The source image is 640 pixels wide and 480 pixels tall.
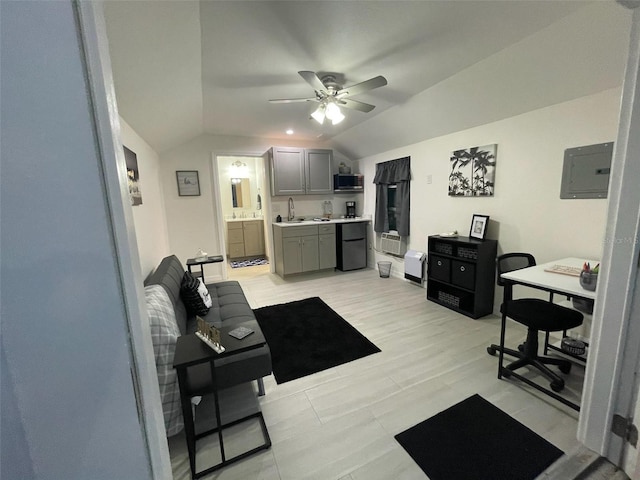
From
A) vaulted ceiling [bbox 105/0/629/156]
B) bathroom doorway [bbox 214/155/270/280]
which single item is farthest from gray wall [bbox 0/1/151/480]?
bathroom doorway [bbox 214/155/270/280]

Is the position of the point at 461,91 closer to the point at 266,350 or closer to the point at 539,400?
the point at 539,400

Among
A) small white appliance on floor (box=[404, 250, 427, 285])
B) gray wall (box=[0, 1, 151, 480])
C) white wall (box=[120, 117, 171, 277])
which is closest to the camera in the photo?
→ gray wall (box=[0, 1, 151, 480])

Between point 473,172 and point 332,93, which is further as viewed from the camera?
point 473,172

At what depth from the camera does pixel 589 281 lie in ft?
5.14

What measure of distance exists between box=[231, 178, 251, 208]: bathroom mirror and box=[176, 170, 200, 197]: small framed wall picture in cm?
A: 196

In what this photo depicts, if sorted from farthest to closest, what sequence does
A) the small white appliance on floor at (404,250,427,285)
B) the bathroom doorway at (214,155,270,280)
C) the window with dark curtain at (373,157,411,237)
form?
the bathroom doorway at (214,155,270,280) < the window with dark curtain at (373,157,411,237) < the small white appliance on floor at (404,250,427,285)

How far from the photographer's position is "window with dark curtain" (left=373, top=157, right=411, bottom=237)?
13.3 feet

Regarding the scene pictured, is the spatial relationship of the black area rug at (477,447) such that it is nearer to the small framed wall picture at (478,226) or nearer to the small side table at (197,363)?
the small side table at (197,363)

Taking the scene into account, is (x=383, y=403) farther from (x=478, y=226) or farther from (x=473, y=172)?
(x=473, y=172)

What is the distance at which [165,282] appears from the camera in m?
2.07

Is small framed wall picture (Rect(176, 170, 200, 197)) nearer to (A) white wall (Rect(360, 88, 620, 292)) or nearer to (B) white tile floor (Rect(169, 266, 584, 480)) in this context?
(B) white tile floor (Rect(169, 266, 584, 480))

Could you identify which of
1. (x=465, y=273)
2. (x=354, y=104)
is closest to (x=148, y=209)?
(x=354, y=104)

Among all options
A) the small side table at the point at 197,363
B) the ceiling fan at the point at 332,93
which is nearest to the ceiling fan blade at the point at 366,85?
the ceiling fan at the point at 332,93

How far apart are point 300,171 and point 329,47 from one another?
275 cm
